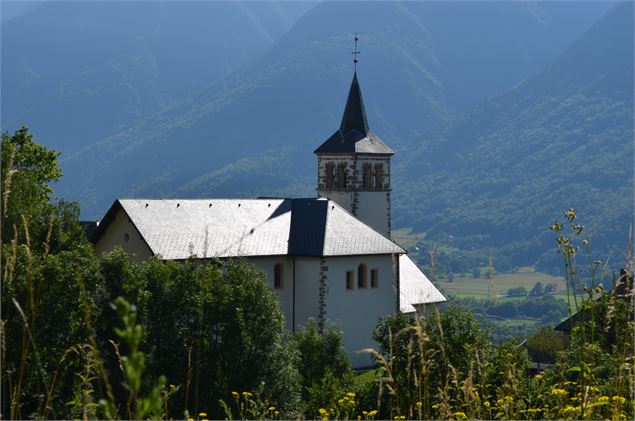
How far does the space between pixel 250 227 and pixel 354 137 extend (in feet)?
39.2

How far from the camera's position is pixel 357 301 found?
4331 centimetres

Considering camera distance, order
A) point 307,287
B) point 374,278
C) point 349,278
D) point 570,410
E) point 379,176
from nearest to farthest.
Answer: point 570,410
point 307,287
point 349,278
point 374,278
point 379,176

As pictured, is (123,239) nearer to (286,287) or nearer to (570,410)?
(286,287)

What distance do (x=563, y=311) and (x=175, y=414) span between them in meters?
75.3

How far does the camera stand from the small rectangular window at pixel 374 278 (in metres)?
43.6

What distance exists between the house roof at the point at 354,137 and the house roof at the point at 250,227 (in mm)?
6842

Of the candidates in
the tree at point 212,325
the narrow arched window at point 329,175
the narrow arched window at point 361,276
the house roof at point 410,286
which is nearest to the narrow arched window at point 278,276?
the narrow arched window at point 361,276

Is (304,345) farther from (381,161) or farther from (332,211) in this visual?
(381,161)

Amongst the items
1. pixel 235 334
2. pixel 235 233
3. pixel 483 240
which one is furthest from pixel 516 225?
pixel 235 334

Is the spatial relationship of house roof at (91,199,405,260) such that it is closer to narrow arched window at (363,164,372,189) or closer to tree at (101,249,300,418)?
narrow arched window at (363,164,372,189)

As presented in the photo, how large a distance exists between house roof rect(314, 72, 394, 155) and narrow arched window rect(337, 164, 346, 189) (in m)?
0.75

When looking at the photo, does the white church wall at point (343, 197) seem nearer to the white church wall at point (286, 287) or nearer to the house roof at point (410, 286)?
the house roof at point (410, 286)

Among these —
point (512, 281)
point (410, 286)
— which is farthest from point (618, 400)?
point (512, 281)

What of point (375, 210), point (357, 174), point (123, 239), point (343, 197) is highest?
point (357, 174)
